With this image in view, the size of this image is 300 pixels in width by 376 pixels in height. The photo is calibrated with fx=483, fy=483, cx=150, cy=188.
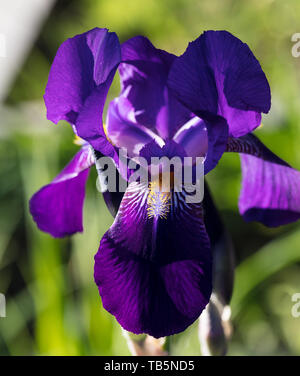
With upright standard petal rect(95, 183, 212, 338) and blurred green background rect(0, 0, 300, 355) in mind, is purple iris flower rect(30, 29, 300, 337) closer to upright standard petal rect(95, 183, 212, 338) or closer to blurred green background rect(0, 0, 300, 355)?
upright standard petal rect(95, 183, 212, 338)

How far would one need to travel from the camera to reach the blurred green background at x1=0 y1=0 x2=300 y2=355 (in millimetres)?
1393

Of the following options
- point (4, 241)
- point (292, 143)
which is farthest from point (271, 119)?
point (4, 241)

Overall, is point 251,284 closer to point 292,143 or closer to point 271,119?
point 292,143

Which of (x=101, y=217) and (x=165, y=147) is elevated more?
(x=165, y=147)

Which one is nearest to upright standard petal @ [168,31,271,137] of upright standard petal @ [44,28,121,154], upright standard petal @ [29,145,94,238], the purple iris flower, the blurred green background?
the purple iris flower

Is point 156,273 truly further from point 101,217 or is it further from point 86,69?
point 101,217

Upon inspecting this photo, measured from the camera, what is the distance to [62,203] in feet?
3.17

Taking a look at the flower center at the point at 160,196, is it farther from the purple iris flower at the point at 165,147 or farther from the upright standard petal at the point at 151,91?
the upright standard petal at the point at 151,91

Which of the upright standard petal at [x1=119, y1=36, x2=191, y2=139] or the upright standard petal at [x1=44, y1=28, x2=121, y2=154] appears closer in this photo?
the upright standard petal at [x1=44, y1=28, x2=121, y2=154]

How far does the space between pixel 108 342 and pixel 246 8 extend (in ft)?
6.76

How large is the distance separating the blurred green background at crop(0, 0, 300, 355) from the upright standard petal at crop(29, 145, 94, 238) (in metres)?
0.44

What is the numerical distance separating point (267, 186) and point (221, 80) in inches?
10.7

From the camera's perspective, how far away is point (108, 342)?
1.33 metres

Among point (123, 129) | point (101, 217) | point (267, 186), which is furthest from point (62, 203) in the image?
point (101, 217)
